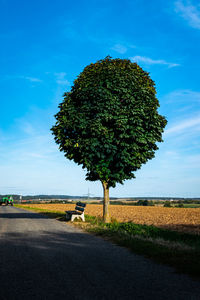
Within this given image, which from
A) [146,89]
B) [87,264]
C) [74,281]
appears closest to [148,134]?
[146,89]

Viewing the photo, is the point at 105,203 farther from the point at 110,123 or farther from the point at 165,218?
the point at 165,218

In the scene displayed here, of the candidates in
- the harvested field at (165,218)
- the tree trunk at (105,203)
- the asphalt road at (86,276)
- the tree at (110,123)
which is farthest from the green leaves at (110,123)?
the harvested field at (165,218)

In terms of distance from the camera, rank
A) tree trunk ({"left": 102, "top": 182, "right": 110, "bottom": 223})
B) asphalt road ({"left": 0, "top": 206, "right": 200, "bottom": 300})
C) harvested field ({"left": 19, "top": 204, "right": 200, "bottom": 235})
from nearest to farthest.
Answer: asphalt road ({"left": 0, "top": 206, "right": 200, "bottom": 300}), tree trunk ({"left": 102, "top": 182, "right": 110, "bottom": 223}), harvested field ({"left": 19, "top": 204, "right": 200, "bottom": 235})

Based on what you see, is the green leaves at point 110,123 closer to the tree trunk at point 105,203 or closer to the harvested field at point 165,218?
the tree trunk at point 105,203

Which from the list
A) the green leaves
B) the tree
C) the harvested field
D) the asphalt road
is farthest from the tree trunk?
the asphalt road

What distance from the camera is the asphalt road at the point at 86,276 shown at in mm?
4188

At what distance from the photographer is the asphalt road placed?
4.19 metres

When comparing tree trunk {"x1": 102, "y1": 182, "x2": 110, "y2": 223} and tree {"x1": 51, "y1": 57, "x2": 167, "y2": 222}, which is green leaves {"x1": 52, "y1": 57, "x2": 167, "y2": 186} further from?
tree trunk {"x1": 102, "y1": 182, "x2": 110, "y2": 223}

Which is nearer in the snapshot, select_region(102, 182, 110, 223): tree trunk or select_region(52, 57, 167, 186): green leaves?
select_region(52, 57, 167, 186): green leaves

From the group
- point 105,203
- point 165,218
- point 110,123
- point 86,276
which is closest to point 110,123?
point 110,123

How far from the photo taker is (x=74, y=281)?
189 inches

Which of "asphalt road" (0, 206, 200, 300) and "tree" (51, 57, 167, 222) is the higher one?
"tree" (51, 57, 167, 222)

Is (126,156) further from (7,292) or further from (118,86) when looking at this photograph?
(7,292)

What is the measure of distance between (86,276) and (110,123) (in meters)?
10.9
